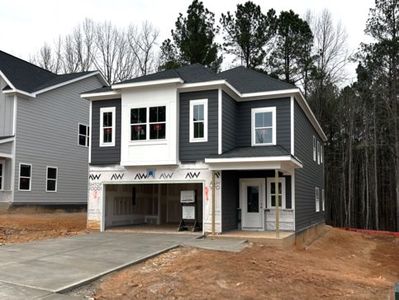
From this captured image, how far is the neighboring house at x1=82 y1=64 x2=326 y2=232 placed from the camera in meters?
16.1

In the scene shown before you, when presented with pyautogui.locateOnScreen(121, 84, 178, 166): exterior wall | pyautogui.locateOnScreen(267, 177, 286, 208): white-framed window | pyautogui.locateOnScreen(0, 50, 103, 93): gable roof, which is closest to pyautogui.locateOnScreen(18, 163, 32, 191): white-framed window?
pyautogui.locateOnScreen(0, 50, 103, 93): gable roof

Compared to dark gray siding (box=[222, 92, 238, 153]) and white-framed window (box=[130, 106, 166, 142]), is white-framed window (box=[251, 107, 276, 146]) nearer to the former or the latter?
dark gray siding (box=[222, 92, 238, 153])

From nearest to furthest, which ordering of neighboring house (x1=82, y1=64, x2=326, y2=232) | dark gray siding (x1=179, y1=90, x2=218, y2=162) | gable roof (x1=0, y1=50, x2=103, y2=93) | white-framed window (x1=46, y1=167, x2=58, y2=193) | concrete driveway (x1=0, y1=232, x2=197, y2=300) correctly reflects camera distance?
concrete driveway (x1=0, y1=232, x2=197, y2=300)
neighboring house (x1=82, y1=64, x2=326, y2=232)
dark gray siding (x1=179, y1=90, x2=218, y2=162)
gable roof (x1=0, y1=50, x2=103, y2=93)
white-framed window (x1=46, y1=167, x2=58, y2=193)

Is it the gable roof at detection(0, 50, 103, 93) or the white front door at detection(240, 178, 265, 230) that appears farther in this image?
the gable roof at detection(0, 50, 103, 93)

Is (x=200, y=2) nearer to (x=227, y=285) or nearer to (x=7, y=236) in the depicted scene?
(x=7, y=236)

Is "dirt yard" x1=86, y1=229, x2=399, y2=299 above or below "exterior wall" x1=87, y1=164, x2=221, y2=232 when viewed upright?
below

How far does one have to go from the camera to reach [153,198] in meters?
22.4

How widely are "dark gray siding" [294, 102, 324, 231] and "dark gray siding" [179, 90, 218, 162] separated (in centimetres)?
344

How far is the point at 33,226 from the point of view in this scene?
19.0m

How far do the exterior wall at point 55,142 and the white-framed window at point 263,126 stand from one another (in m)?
11.7

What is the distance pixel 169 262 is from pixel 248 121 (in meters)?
8.15

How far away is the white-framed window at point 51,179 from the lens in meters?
24.4

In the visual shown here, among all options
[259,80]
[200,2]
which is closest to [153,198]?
[259,80]

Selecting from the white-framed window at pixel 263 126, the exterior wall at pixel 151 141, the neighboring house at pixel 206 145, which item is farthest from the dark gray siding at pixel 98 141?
the white-framed window at pixel 263 126
